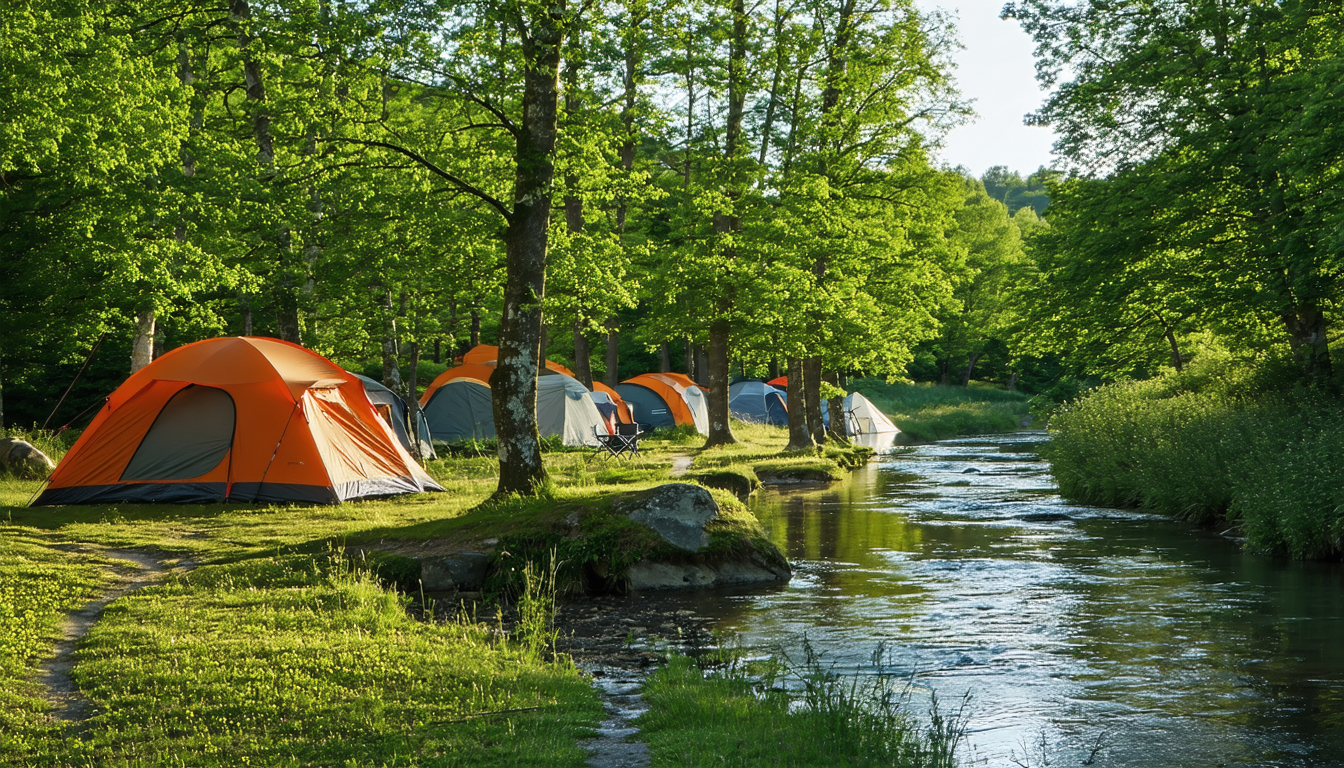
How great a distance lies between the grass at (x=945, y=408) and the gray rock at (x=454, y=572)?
3269 cm

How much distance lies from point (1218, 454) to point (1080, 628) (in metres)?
7.56

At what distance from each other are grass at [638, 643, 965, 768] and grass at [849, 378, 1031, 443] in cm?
3567

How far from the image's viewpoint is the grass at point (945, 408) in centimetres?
4575

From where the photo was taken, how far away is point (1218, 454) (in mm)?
14969

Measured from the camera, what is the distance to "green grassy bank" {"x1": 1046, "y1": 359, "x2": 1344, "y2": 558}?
39.2ft

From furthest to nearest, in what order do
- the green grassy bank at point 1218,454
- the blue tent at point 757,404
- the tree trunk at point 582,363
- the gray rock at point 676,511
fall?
the blue tent at point 757,404, the tree trunk at point 582,363, the green grassy bank at point 1218,454, the gray rock at point 676,511

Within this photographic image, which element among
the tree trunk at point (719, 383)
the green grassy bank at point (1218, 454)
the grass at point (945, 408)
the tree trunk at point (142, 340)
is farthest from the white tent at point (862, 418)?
the tree trunk at point (142, 340)

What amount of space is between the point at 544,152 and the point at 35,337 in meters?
11.9

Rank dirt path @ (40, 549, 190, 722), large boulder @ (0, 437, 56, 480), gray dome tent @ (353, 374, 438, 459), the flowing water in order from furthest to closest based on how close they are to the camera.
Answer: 1. gray dome tent @ (353, 374, 438, 459)
2. large boulder @ (0, 437, 56, 480)
3. the flowing water
4. dirt path @ (40, 549, 190, 722)

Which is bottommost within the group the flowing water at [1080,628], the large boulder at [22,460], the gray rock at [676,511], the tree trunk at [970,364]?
the flowing water at [1080,628]

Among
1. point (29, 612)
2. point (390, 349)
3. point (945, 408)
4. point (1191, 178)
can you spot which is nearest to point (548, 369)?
point (390, 349)

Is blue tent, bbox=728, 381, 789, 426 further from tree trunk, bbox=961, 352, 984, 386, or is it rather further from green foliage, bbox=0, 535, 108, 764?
green foliage, bbox=0, 535, 108, 764

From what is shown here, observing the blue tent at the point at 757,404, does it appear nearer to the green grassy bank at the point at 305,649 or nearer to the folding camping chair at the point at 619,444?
the folding camping chair at the point at 619,444

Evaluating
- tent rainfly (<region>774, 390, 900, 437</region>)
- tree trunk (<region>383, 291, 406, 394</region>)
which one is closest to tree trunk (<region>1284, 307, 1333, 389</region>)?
tree trunk (<region>383, 291, 406, 394</region>)
